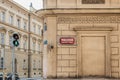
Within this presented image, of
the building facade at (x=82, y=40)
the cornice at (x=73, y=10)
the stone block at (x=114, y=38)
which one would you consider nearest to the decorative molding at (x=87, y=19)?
the building facade at (x=82, y=40)

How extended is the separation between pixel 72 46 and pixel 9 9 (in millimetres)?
35382

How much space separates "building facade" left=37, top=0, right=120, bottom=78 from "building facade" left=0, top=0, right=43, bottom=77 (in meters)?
29.1

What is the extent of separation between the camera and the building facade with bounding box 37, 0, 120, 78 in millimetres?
15852

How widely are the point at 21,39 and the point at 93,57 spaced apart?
40.4 m

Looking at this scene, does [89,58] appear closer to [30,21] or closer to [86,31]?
[86,31]

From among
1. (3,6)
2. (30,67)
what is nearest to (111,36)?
(3,6)

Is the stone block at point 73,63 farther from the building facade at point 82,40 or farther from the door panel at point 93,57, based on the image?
the door panel at point 93,57

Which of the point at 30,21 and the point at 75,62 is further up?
the point at 30,21

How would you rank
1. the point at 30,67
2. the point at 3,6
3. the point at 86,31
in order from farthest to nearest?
the point at 30,67
the point at 3,6
the point at 86,31

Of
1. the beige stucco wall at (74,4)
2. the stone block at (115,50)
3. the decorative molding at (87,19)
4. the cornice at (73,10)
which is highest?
the beige stucco wall at (74,4)

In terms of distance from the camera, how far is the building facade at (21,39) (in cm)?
4776

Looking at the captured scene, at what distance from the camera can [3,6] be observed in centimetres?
4769

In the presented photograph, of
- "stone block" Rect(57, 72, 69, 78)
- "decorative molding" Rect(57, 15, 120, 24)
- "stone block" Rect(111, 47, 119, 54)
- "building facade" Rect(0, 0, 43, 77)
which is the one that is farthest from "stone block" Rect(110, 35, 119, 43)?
"building facade" Rect(0, 0, 43, 77)

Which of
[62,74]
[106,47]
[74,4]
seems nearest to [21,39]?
[74,4]
